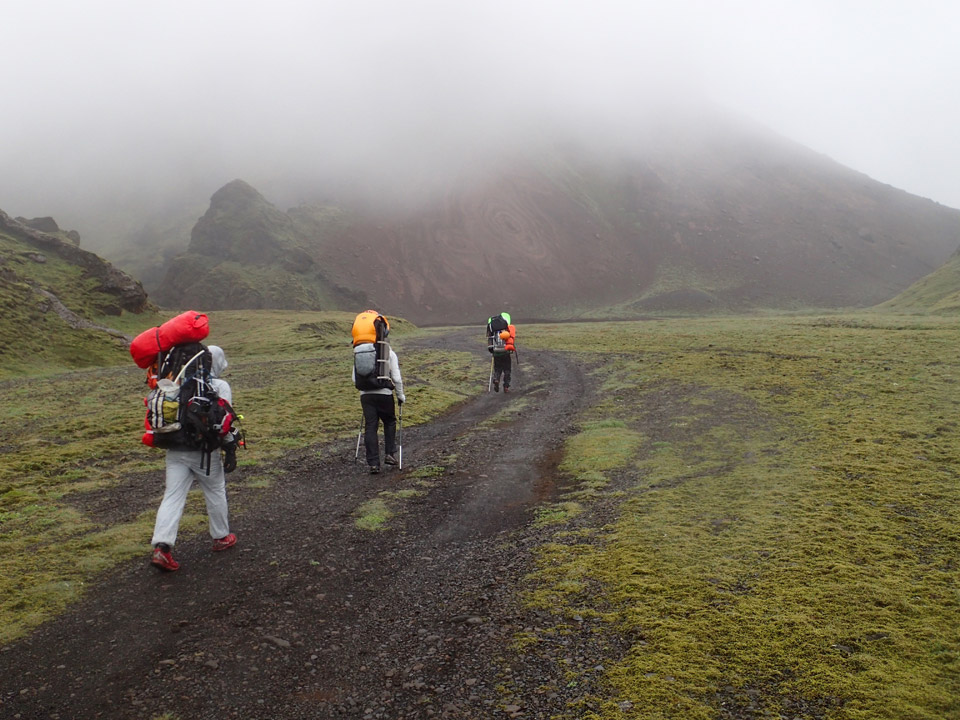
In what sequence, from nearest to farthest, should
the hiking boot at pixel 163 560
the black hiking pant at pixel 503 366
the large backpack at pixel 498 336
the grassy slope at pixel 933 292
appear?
1. the hiking boot at pixel 163 560
2. the large backpack at pixel 498 336
3. the black hiking pant at pixel 503 366
4. the grassy slope at pixel 933 292

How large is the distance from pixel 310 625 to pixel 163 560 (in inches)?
94.0

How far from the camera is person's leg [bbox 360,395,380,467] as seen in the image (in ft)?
39.5

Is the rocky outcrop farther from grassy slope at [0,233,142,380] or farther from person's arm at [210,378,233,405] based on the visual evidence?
person's arm at [210,378,233,405]

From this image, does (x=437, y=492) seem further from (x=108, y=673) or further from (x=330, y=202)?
(x=330, y=202)

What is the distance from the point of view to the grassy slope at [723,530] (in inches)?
188

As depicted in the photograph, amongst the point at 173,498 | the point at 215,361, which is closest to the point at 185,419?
the point at 215,361

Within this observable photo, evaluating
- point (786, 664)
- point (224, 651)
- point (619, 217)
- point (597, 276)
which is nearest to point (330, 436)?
point (224, 651)

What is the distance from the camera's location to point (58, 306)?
149ft

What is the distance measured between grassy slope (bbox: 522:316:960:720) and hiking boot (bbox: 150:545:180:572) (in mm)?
4227

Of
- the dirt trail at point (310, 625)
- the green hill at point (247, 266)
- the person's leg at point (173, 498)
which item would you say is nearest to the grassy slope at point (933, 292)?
the dirt trail at point (310, 625)

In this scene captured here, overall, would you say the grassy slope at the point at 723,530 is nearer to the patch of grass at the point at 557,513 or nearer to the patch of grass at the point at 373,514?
the patch of grass at the point at 557,513

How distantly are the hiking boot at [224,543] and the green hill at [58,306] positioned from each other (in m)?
32.7

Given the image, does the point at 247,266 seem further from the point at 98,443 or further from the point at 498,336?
the point at 98,443

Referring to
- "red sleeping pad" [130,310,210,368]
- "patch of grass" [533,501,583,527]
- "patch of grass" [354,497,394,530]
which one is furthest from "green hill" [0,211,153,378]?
"patch of grass" [533,501,583,527]
